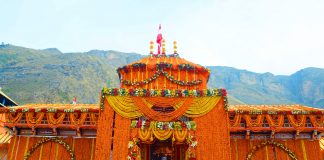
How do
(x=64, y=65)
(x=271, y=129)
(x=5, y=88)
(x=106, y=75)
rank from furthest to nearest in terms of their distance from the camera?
(x=106, y=75), (x=64, y=65), (x=5, y=88), (x=271, y=129)

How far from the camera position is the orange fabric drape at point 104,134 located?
11.9 metres

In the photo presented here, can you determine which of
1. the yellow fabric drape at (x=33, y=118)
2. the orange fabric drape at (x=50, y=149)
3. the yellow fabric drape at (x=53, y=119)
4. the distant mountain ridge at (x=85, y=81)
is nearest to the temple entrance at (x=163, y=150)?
the orange fabric drape at (x=50, y=149)

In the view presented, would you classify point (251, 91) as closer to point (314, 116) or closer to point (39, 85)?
point (39, 85)

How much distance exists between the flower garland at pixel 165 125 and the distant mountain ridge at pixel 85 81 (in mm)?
46950

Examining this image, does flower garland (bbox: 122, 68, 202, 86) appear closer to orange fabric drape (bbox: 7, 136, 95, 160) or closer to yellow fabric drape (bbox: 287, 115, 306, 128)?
orange fabric drape (bbox: 7, 136, 95, 160)

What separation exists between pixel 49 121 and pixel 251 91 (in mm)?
86605

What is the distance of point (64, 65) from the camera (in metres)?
76.1

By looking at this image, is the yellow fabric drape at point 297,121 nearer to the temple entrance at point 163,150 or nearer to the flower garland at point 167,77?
the flower garland at point 167,77

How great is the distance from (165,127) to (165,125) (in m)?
0.10

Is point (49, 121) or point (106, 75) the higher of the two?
point (106, 75)

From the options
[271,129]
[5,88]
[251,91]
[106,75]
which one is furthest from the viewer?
[251,91]

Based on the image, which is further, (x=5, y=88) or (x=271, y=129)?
(x=5, y=88)

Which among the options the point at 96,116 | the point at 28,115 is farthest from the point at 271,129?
the point at 28,115

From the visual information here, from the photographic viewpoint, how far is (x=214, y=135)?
12.1 metres
